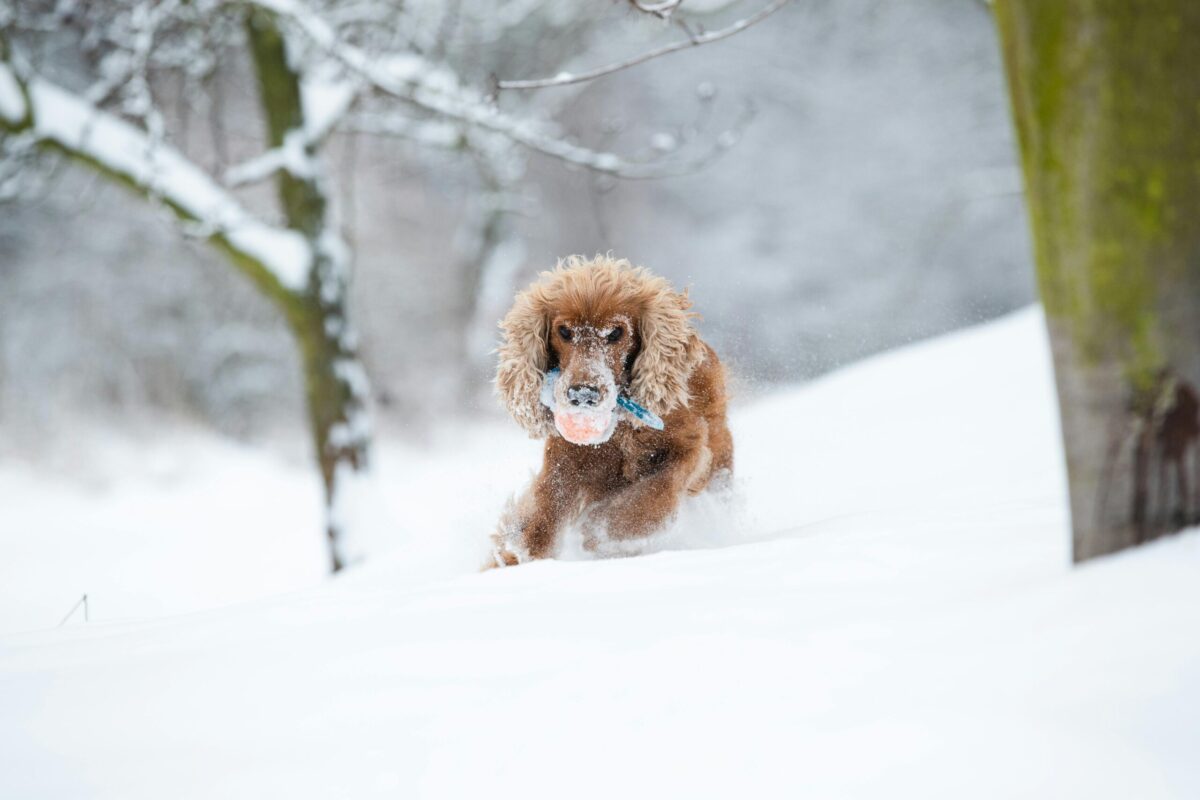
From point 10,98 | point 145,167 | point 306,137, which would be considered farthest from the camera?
point 306,137

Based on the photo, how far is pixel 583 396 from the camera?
2.81 metres

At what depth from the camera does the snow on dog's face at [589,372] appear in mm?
2818

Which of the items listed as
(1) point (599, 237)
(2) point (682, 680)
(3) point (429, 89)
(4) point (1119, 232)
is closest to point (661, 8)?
(4) point (1119, 232)

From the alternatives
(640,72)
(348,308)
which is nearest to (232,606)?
(348,308)

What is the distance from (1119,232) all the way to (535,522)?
6.96ft

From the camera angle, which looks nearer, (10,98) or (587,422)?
(587,422)

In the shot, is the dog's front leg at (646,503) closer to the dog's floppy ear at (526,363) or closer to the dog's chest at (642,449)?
the dog's chest at (642,449)

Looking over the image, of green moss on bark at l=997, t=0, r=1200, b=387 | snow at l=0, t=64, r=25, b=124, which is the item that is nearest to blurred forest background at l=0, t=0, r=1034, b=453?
snow at l=0, t=64, r=25, b=124

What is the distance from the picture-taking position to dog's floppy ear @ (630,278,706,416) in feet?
10.3

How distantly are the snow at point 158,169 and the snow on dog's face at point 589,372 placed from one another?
2.73 metres

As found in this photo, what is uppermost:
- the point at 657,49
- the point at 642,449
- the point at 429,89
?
the point at 429,89

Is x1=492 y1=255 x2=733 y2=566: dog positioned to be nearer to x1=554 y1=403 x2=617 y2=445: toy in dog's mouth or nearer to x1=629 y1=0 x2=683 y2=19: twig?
x1=554 y1=403 x2=617 y2=445: toy in dog's mouth

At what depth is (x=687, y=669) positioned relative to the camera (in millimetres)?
1432

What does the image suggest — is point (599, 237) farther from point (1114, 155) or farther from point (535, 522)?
point (1114, 155)
